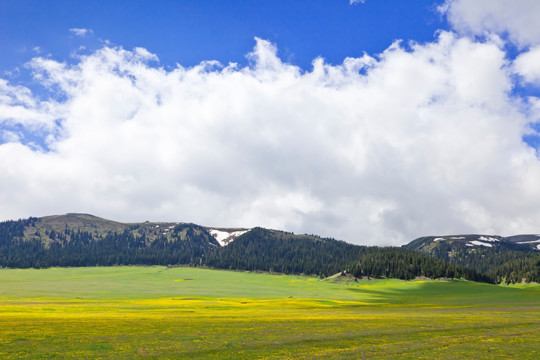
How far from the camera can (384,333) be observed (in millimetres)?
Result: 39094

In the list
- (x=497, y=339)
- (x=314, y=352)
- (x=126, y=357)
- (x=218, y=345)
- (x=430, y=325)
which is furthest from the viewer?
(x=430, y=325)

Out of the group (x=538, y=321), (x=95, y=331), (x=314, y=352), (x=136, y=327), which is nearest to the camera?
(x=314, y=352)

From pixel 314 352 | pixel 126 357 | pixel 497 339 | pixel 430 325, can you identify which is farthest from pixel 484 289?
pixel 126 357

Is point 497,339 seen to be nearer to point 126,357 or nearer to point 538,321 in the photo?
point 538,321

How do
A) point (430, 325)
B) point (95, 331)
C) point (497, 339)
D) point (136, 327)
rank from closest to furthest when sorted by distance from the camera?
point (497, 339)
point (95, 331)
point (136, 327)
point (430, 325)

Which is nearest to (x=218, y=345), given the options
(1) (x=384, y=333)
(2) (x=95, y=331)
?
(2) (x=95, y=331)

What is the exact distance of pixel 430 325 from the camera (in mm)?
46219

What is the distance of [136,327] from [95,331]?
16.3 ft

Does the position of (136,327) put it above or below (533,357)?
below

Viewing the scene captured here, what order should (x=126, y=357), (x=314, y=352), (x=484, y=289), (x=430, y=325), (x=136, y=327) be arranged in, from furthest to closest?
(x=484, y=289)
(x=430, y=325)
(x=136, y=327)
(x=314, y=352)
(x=126, y=357)

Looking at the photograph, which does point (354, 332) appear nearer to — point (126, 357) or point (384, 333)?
point (384, 333)

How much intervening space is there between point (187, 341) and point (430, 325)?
30617 mm

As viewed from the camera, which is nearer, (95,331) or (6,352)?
(6,352)

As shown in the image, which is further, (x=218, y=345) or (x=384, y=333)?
(x=384, y=333)
